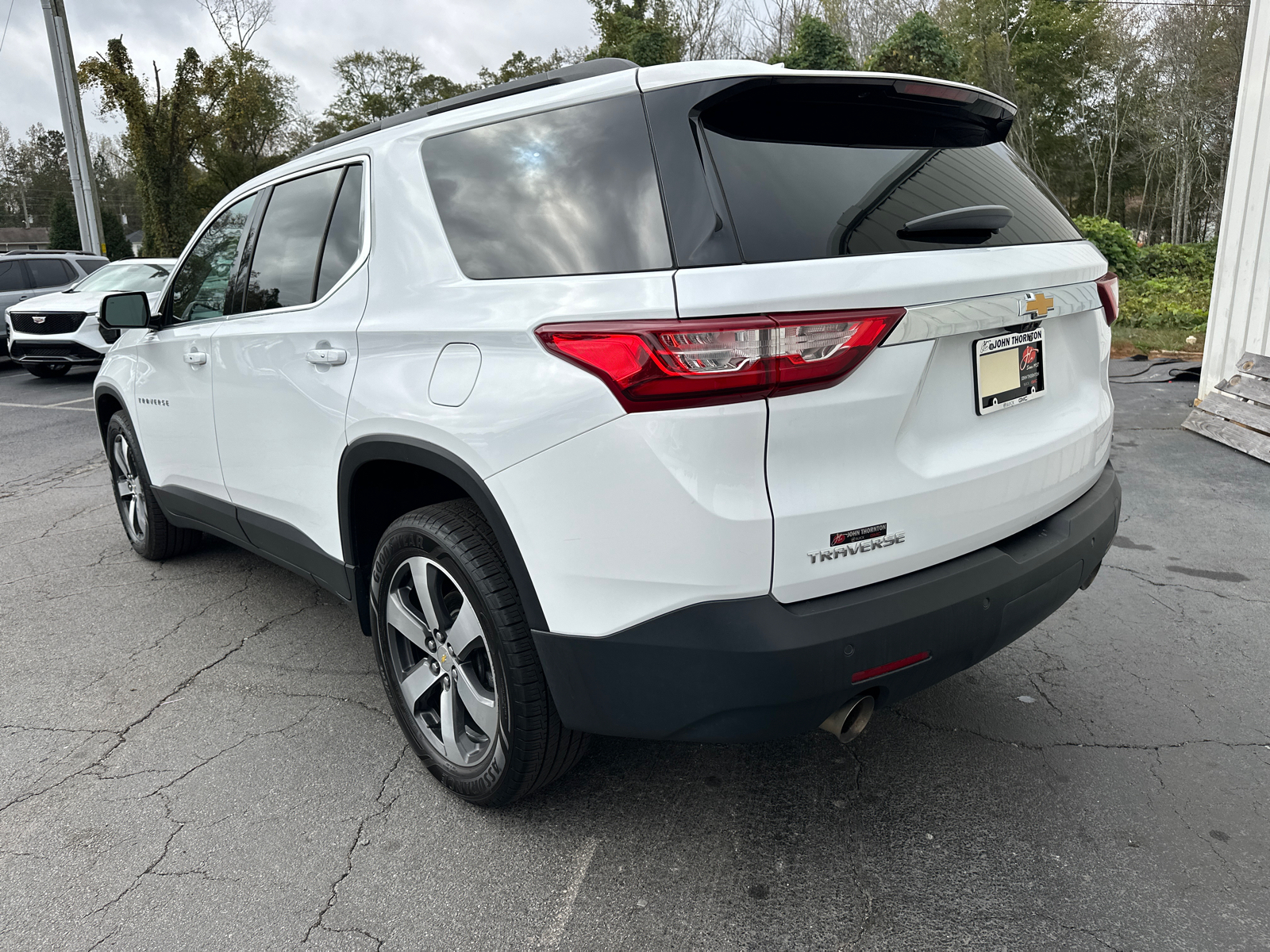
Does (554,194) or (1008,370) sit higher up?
(554,194)

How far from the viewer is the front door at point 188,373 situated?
355cm

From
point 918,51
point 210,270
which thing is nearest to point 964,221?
point 210,270

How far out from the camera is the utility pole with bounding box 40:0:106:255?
60.0ft

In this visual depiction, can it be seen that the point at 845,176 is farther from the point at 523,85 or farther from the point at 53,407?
the point at 53,407

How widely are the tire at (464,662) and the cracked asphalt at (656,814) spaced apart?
0.19m

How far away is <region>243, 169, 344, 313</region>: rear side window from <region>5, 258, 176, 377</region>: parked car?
32.6ft

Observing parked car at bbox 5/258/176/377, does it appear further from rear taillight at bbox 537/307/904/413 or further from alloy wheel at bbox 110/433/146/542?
rear taillight at bbox 537/307/904/413

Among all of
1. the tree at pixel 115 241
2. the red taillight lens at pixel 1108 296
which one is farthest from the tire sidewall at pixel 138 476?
the tree at pixel 115 241

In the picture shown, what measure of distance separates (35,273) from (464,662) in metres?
15.7

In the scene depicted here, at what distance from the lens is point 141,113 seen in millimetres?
23719

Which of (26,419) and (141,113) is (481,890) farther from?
(141,113)

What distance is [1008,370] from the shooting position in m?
2.19

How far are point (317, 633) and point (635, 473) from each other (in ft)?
8.15

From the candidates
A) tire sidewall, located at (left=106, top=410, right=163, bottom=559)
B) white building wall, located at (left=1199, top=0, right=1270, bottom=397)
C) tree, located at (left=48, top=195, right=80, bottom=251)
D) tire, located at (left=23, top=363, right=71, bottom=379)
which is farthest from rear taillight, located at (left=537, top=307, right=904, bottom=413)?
tree, located at (left=48, top=195, right=80, bottom=251)
